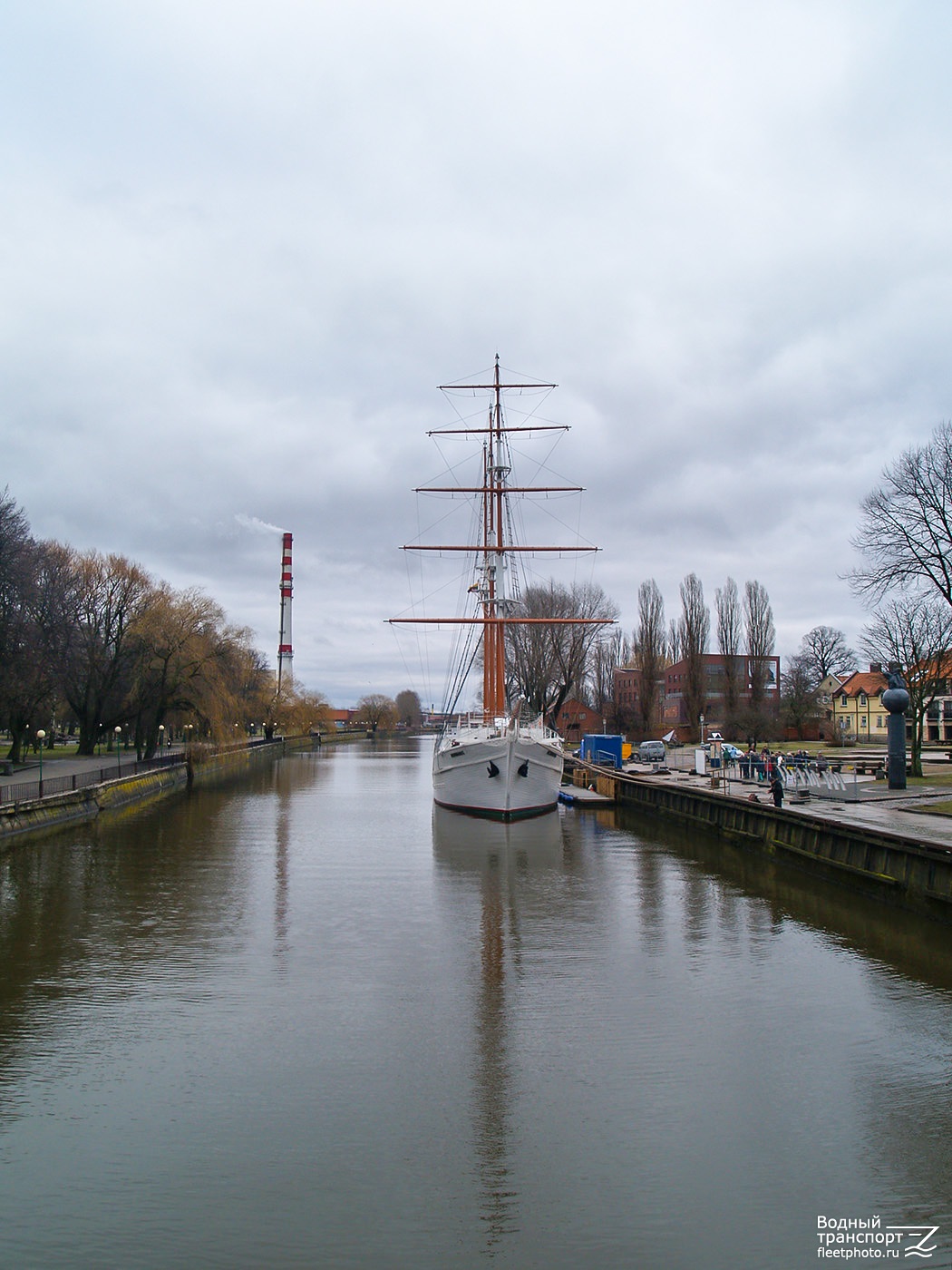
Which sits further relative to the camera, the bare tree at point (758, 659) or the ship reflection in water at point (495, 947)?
the bare tree at point (758, 659)

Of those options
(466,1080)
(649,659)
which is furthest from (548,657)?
(466,1080)

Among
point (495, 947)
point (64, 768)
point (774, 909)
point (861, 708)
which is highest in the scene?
point (861, 708)

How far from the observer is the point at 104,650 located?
54.4m

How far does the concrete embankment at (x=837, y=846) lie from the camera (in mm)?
16344

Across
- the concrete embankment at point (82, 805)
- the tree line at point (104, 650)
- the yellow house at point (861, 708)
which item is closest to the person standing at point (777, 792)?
the concrete embankment at point (82, 805)

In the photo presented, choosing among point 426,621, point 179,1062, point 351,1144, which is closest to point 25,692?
point 426,621

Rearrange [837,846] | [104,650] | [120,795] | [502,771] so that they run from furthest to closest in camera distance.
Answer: [104,650]
[120,795]
[502,771]
[837,846]

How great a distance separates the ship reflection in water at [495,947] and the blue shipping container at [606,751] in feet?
49.8

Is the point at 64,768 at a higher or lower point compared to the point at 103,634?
lower

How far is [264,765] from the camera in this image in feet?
226

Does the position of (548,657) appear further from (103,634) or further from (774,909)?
(774,909)

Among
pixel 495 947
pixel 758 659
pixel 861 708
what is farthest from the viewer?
pixel 861 708

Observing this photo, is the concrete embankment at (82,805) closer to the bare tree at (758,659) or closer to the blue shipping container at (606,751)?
the blue shipping container at (606,751)

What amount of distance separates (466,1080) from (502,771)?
23.1 metres
